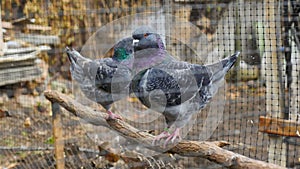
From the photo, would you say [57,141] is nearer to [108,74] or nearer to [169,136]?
[108,74]

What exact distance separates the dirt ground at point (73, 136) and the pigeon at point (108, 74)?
475 mm

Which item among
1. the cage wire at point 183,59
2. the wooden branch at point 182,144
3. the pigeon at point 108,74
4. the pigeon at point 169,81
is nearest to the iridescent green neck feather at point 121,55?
the pigeon at point 108,74

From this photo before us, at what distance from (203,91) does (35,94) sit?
2954 mm

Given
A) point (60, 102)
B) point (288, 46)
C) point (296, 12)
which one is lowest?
point (60, 102)

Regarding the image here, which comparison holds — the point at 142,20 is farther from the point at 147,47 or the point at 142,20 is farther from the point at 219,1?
the point at 147,47

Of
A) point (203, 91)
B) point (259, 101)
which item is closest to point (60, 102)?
point (203, 91)

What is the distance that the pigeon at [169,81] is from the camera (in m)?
1.43

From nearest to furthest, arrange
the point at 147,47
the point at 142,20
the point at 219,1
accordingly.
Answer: the point at 147,47, the point at 142,20, the point at 219,1

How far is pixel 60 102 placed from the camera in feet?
5.77

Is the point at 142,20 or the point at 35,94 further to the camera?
the point at 35,94

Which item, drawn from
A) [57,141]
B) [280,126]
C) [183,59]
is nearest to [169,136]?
[57,141]

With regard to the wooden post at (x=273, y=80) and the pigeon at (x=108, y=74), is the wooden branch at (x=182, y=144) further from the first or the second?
the wooden post at (x=273, y=80)

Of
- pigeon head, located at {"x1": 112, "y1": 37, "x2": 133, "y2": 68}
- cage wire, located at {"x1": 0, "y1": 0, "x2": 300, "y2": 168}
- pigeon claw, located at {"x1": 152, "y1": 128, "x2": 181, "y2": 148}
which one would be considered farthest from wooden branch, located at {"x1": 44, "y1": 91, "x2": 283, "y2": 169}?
cage wire, located at {"x1": 0, "y1": 0, "x2": 300, "y2": 168}

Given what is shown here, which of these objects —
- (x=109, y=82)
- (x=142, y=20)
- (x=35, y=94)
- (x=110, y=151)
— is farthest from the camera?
(x=35, y=94)
